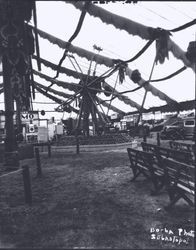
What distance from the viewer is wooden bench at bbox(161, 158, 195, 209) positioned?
178 inches

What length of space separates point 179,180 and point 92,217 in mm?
1998

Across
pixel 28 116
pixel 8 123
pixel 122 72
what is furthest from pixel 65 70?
pixel 8 123

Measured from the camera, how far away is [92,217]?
4.92m

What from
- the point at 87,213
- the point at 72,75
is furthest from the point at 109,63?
the point at 87,213

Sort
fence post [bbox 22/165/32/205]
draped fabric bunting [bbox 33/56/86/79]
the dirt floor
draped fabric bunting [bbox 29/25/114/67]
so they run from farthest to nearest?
draped fabric bunting [bbox 33/56/86/79], draped fabric bunting [bbox 29/25/114/67], fence post [bbox 22/165/32/205], the dirt floor

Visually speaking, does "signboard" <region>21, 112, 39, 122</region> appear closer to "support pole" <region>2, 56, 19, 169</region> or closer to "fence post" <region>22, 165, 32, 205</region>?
"support pole" <region>2, 56, 19, 169</region>

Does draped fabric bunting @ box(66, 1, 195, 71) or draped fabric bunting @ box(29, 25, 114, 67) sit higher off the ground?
draped fabric bunting @ box(29, 25, 114, 67)

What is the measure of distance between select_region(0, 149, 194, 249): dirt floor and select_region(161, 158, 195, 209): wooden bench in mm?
294

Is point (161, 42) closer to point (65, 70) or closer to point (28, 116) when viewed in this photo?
point (65, 70)

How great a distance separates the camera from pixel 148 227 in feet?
14.3

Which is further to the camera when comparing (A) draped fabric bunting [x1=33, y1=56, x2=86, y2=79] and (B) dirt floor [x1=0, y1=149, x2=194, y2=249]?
(A) draped fabric bunting [x1=33, y1=56, x2=86, y2=79]

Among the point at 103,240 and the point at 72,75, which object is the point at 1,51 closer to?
the point at 103,240

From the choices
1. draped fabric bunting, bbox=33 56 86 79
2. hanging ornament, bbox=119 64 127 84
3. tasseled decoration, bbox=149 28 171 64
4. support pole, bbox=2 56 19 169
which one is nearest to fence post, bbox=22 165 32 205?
support pole, bbox=2 56 19 169

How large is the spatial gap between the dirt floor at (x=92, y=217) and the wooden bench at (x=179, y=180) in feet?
0.97
